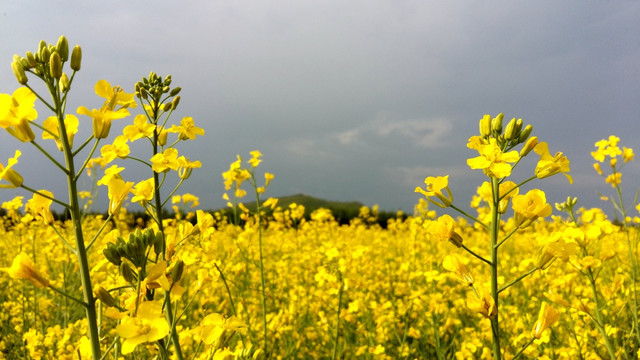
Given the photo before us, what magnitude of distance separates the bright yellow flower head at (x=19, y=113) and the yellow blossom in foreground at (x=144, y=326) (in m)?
0.60

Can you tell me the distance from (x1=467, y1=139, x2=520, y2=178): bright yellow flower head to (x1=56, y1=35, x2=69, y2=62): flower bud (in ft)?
4.45

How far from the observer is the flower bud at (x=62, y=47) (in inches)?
58.6

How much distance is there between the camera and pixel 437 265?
454cm

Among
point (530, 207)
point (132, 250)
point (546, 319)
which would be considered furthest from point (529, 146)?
point (132, 250)

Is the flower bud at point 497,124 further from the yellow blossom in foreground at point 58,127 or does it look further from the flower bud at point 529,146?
the yellow blossom in foreground at point 58,127

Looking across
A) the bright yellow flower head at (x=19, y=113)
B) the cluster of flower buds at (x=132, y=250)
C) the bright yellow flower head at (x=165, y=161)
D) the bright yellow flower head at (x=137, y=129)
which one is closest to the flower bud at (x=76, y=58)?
the bright yellow flower head at (x=19, y=113)

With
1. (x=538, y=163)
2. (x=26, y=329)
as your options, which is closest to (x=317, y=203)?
(x=26, y=329)

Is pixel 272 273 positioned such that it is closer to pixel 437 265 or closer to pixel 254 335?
pixel 254 335

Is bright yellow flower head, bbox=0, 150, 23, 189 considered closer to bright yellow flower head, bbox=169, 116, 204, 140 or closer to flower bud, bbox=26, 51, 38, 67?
flower bud, bbox=26, 51, 38, 67

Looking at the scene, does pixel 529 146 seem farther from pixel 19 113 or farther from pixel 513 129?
pixel 19 113

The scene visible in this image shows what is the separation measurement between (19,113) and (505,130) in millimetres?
1597

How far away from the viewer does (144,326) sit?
52.4 inches

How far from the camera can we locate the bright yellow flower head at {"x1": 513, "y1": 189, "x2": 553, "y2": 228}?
161cm

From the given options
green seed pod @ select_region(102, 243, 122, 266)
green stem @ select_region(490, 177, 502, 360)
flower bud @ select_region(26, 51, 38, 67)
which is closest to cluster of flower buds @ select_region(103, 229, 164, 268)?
green seed pod @ select_region(102, 243, 122, 266)
